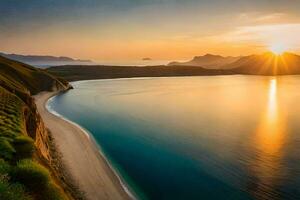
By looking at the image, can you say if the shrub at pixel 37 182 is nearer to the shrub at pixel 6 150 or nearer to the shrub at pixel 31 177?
the shrub at pixel 31 177

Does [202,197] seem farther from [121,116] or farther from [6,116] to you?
[121,116]

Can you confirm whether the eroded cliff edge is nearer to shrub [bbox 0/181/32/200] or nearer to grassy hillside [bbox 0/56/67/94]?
shrub [bbox 0/181/32/200]

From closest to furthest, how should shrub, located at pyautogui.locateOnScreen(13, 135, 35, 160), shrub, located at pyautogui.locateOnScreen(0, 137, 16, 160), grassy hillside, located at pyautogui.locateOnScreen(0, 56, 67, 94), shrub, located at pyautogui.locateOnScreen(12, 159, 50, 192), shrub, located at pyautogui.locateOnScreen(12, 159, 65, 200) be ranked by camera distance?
shrub, located at pyautogui.locateOnScreen(12, 159, 65, 200), shrub, located at pyautogui.locateOnScreen(12, 159, 50, 192), shrub, located at pyautogui.locateOnScreen(0, 137, 16, 160), shrub, located at pyautogui.locateOnScreen(13, 135, 35, 160), grassy hillside, located at pyautogui.locateOnScreen(0, 56, 67, 94)

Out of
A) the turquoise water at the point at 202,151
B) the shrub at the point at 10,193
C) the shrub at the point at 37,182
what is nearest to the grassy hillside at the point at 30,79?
the turquoise water at the point at 202,151

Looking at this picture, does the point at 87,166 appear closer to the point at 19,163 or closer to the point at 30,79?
the point at 19,163

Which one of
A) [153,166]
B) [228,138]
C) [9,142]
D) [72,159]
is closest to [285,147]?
[228,138]

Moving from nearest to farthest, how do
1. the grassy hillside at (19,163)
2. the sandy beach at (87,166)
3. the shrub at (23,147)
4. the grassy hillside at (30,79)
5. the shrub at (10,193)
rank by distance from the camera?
the shrub at (10,193), the grassy hillside at (19,163), the shrub at (23,147), the sandy beach at (87,166), the grassy hillside at (30,79)

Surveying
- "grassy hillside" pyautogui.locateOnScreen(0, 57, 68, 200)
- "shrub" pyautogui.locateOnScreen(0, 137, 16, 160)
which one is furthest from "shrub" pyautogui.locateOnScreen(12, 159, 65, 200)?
"shrub" pyautogui.locateOnScreen(0, 137, 16, 160)

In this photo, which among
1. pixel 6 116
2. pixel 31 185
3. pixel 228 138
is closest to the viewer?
pixel 31 185

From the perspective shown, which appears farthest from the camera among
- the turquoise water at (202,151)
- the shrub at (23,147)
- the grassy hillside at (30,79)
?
the grassy hillside at (30,79)
